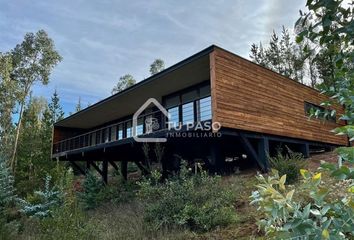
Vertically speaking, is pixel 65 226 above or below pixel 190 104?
below

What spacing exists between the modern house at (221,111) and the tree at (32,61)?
10.1 meters

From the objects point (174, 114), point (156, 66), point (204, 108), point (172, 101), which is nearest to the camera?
point (204, 108)

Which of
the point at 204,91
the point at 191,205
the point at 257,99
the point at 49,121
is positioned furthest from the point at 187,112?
the point at 49,121

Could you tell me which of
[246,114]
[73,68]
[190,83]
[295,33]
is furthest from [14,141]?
[295,33]

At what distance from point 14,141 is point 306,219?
27672 millimetres

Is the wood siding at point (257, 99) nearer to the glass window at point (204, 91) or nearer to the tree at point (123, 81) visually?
the glass window at point (204, 91)

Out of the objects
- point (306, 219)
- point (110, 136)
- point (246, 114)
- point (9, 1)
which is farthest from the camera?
point (110, 136)

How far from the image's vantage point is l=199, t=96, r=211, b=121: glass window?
38.7 feet

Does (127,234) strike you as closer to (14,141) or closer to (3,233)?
(3,233)

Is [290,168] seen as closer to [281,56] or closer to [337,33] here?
[337,33]

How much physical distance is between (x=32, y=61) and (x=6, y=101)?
361 cm

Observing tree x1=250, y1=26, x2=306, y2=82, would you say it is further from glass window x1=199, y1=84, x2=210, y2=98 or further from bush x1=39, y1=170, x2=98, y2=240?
bush x1=39, y1=170, x2=98, y2=240

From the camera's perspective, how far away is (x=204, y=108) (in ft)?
40.2

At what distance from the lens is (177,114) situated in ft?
45.6
